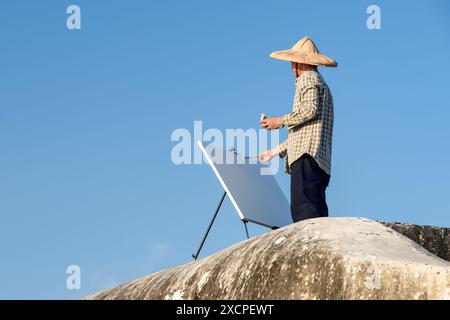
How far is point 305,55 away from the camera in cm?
768

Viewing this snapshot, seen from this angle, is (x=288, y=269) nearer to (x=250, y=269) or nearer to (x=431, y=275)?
(x=250, y=269)

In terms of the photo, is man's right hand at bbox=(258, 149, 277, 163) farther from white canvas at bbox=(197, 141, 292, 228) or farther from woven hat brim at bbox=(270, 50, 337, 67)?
white canvas at bbox=(197, 141, 292, 228)

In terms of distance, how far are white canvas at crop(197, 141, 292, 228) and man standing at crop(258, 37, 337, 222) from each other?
70.6 inches

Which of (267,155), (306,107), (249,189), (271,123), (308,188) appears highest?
(306,107)

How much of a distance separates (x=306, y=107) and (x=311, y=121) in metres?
0.15

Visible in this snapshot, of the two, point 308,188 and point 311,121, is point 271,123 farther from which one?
point 308,188

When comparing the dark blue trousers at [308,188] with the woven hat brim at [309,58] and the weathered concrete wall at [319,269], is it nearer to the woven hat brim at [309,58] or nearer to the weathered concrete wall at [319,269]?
the woven hat brim at [309,58]

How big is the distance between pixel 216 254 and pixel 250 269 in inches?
27.1

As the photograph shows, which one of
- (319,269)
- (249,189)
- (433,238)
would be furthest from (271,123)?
(319,269)

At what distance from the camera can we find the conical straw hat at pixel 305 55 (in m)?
Result: 7.62

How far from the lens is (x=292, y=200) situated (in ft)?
24.2

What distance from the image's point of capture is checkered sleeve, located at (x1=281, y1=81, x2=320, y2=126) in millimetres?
7281

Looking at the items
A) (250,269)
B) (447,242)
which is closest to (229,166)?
(447,242)

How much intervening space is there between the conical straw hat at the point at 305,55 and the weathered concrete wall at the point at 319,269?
6.77 ft
